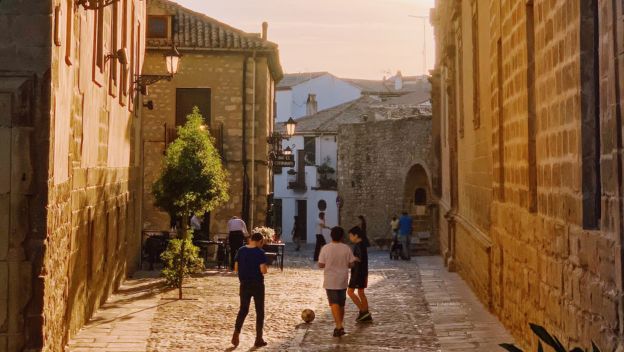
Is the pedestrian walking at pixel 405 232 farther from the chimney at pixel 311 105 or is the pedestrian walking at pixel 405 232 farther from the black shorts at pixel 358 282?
the chimney at pixel 311 105

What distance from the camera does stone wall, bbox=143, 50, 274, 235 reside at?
27344 mm

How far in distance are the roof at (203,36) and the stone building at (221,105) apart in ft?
0.10

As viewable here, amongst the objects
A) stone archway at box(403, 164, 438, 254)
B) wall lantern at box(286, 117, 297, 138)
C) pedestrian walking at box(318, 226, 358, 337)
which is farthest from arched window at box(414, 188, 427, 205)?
pedestrian walking at box(318, 226, 358, 337)

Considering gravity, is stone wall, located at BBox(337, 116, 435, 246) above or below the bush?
above

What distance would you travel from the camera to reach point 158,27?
2828 cm

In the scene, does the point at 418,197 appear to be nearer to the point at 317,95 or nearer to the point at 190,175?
the point at 190,175

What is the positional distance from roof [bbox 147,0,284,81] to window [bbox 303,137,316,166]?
1044 inches

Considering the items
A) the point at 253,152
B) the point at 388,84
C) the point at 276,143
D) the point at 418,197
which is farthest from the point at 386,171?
the point at 388,84

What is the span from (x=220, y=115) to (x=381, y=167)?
49.7ft

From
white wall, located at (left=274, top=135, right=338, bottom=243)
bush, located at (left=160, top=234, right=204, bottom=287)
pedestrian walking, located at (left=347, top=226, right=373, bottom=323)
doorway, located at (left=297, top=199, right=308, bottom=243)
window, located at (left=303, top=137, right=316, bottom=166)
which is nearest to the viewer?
pedestrian walking, located at (left=347, top=226, right=373, bottom=323)

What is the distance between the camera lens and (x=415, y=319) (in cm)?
1305

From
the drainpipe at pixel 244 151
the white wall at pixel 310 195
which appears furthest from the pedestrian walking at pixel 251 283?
the white wall at pixel 310 195

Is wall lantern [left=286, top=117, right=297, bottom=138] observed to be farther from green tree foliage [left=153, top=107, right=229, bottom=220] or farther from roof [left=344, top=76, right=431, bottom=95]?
roof [left=344, top=76, right=431, bottom=95]

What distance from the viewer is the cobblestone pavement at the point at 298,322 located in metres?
11.0
